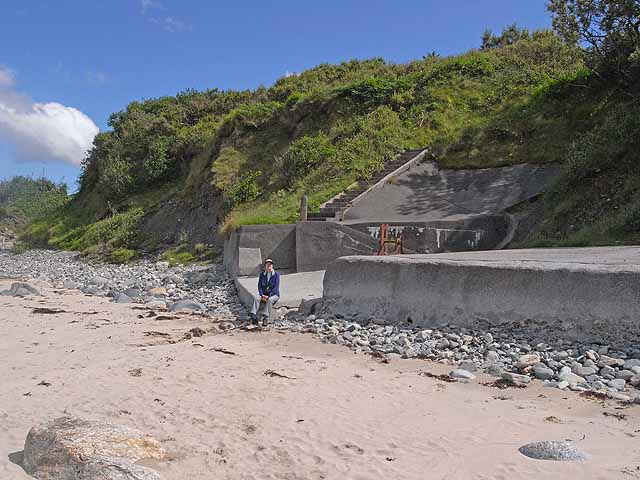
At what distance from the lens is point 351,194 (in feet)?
60.7

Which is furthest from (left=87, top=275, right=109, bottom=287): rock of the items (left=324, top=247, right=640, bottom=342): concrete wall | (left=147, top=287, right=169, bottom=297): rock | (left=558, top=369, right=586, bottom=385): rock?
(left=558, top=369, right=586, bottom=385): rock

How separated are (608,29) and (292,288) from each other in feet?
35.7

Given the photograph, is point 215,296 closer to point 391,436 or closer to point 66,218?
point 391,436

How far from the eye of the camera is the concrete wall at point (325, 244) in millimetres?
14508

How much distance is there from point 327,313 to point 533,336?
3.83 meters

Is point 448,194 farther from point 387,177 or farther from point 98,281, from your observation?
point 98,281

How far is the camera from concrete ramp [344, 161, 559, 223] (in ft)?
52.3

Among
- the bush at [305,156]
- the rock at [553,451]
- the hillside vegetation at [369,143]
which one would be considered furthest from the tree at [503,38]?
the rock at [553,451]

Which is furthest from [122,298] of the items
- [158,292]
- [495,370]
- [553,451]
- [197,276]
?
[553,451]

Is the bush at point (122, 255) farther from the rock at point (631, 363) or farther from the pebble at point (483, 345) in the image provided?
the rock at point (631, 363)

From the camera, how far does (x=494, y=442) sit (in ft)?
14.5

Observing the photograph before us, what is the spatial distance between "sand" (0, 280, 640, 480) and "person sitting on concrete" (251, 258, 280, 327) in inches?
60.3

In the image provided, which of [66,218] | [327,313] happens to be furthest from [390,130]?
[66,218]

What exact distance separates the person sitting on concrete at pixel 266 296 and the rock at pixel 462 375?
4274 mm
